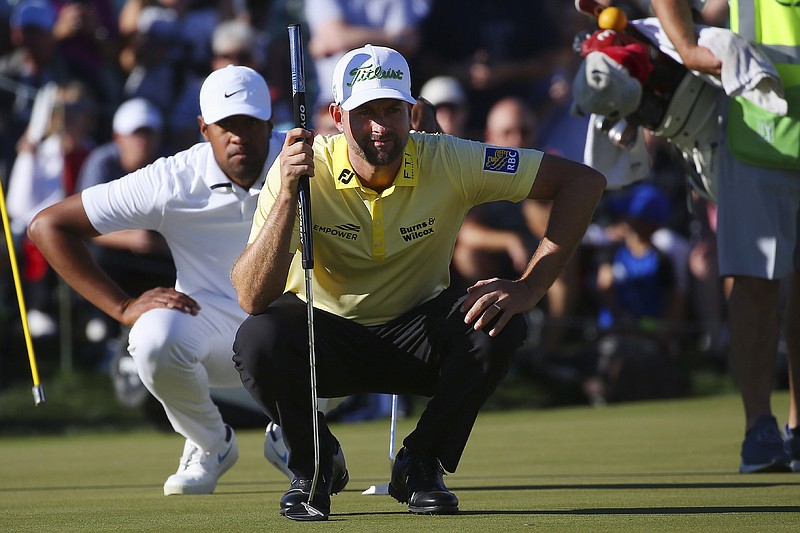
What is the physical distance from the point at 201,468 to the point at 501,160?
81.6 inches

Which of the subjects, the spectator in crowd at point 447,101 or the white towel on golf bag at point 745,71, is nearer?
the white towel on golf bag at point 745,71

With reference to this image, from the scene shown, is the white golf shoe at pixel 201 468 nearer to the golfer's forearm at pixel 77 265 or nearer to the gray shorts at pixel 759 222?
the golfer's forearm at pixel 77 265

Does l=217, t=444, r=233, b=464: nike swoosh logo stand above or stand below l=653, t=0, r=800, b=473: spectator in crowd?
below

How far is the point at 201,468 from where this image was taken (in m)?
6.10

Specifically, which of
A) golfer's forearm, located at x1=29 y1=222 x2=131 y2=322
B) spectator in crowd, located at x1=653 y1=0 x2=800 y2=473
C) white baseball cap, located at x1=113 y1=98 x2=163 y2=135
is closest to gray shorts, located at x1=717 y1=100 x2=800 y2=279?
spectator in crowd, located at x1=653 y1=0 x2=800 y2=473

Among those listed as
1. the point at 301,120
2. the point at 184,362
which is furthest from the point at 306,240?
the point at 184,362

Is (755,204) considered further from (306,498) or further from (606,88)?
(306,498)

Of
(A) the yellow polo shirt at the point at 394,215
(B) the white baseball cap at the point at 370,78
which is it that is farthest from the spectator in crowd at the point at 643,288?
(B) the white baseball cap at the point at 370,78

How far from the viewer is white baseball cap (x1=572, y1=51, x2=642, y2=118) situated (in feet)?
21.2

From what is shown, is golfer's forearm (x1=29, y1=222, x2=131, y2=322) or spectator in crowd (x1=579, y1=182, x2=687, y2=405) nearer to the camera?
golfer's forearm (x1=29, y1=222, x2=131, y2=322)

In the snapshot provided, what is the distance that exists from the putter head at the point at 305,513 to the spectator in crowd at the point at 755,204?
2.27 metres

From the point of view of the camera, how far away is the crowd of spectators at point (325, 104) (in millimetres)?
11227

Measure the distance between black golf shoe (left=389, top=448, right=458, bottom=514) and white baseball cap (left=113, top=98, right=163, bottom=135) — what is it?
6.78 metres

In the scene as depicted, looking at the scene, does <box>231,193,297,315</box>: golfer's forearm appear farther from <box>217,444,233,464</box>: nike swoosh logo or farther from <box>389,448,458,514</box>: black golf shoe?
<box>217,444,233,464</box>: nike swoosh logo
